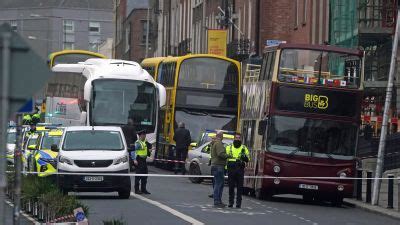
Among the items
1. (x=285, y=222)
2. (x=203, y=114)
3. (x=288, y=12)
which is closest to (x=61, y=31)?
(x=288, y=12)

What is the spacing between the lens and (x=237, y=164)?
26.6 m

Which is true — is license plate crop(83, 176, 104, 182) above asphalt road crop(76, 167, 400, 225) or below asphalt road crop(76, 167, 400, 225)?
above

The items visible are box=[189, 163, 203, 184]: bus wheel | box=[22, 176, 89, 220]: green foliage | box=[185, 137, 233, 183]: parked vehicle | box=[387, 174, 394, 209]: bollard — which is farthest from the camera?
box=[189, 163, 203, 184]: bus wheel

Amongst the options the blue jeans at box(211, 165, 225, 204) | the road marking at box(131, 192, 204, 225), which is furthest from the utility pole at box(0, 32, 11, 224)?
the blue jeans at box(211, 165, 225, 204)

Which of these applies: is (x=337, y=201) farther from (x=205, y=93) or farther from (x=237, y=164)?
(x=205, y=93)

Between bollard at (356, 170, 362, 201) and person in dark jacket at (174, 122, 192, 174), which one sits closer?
bollard at (356, 170, 362, 201)

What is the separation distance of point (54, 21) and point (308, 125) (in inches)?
3471

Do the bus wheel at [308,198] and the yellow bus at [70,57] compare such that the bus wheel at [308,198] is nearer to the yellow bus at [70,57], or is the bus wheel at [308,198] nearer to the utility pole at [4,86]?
the utility pole at [4,86]

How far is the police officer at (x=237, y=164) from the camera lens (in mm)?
26391

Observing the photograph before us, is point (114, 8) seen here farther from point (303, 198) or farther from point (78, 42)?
point (303, 198)

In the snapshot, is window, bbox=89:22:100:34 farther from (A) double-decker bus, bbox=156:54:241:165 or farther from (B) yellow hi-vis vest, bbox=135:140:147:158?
(B) yellow hi-vis vest, bbox=135:140:147:158

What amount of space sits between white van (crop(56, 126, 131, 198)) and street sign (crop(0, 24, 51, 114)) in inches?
667

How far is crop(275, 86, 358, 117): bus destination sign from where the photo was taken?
1163 inches

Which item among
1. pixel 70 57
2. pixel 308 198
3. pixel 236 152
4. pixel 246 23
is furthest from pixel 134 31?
pixel 236 152
